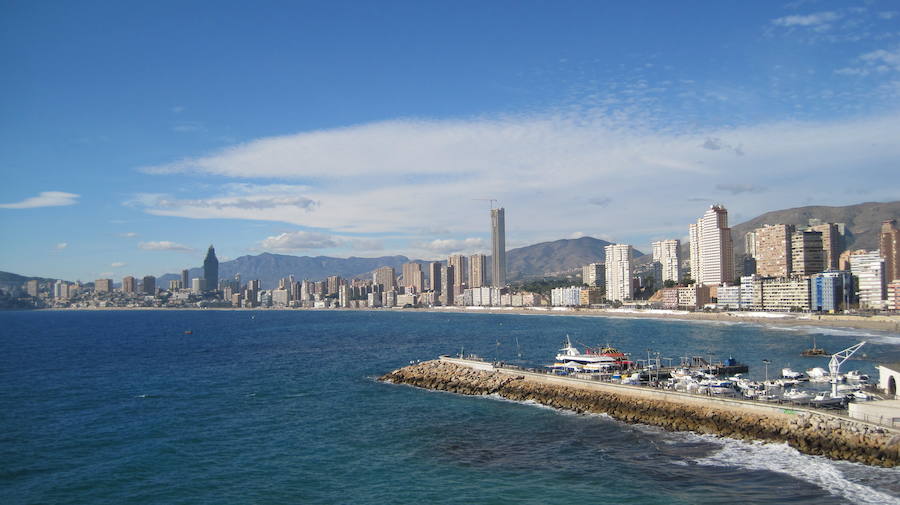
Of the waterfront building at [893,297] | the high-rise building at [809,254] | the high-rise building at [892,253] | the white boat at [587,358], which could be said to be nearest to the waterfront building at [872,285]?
the waterfront building at [893,297]

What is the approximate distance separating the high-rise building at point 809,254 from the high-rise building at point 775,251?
473cm

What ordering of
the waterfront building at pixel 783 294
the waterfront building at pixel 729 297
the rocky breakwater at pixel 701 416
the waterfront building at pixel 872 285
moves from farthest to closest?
the waterfront building at pixel 729 297
the waterfront building at pixel 783 294
the waterfront building at pixel 872 285
the rocky breakwater at pixel 701 416

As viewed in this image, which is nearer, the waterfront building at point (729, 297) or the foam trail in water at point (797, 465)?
the foam trail in water at point (797, 465)

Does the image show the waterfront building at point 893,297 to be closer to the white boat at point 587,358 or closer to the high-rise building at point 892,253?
the high-rise building at point 892,253

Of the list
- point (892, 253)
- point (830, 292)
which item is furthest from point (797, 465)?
point (892, 253)

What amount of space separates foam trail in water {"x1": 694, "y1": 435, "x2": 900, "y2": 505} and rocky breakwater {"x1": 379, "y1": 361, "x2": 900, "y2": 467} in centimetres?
99

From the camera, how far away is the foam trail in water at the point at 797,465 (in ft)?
75.1

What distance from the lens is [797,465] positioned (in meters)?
26.7

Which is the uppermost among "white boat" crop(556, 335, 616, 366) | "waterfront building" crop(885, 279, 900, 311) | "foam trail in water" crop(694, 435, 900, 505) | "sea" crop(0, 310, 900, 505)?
"waterfront building" crop(885, 279, 900, 311)

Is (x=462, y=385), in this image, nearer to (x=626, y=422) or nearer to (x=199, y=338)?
(x=626, y=422)

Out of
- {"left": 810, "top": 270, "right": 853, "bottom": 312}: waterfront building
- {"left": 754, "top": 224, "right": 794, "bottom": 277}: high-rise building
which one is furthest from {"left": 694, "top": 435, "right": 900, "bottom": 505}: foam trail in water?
{"left": 754, "top": 224, "right": 794, "bottom": 277}: high-rise building

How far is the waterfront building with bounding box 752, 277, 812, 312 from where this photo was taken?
482ft

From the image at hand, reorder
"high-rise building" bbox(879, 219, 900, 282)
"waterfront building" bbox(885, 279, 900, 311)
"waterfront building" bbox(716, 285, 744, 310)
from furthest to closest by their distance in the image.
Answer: "waterfront building" bbox(716, 285, 744, 310), "high-rise building" bbox(879, 219, 900, 282), "waterfront building" bbox(885, 279, 900, 311)

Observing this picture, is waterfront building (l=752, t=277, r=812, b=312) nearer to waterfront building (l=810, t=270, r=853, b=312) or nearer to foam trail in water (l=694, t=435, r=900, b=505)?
waterfront building (l=810, t=270, r=853, b=312)
